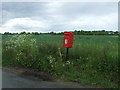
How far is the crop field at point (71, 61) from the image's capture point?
31.0 feet

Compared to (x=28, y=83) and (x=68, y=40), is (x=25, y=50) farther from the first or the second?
(x=28, y=83)

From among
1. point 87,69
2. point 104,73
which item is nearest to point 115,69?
point 104,73

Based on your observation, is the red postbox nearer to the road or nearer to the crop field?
the crop field

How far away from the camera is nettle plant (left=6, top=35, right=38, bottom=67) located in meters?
12.1

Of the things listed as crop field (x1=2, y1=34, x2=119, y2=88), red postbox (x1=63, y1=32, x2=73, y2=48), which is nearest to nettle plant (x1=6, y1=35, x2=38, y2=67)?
crop field (x1=2, y1=34, x2=119, y2=88)

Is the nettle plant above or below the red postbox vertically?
below

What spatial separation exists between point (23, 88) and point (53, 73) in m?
2.42

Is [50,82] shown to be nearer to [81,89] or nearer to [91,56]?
[81,89]

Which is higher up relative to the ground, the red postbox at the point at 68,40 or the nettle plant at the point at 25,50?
the red postbox at the point at 68,40

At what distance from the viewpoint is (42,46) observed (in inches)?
525

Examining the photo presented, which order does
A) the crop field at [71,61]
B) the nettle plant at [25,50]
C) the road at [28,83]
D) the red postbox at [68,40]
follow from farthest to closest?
1. the nettle plant at [25,50]
2. the red postbox at [68,40]
3. the crop field at [71,61]
4. the road at [28,83]

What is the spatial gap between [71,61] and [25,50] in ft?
8.78

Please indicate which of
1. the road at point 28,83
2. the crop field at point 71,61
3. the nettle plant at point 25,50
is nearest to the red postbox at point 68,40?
the crop field at point 71,61

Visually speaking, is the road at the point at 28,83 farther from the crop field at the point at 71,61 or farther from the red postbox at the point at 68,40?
the red postbox at the point at 68,40
